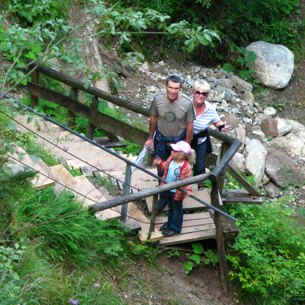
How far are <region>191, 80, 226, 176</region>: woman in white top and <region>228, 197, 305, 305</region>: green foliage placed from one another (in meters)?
0.96

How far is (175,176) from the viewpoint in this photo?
5.48 meters

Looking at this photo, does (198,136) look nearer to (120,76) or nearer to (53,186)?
(53,186)

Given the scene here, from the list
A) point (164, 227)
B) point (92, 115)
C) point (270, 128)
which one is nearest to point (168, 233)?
point (164, 227)

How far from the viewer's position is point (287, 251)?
21.4ft

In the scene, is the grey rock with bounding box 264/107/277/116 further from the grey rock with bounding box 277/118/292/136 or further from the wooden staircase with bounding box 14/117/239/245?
the wooden staircase with bounding box 14/117/239/245

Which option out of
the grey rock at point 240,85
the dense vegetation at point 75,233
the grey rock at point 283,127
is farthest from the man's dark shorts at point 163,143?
the grey rock at point 240,85

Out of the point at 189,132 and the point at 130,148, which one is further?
the point at 130,148

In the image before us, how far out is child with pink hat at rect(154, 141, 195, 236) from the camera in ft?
17.6

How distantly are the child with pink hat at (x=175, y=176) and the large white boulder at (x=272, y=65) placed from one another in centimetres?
813

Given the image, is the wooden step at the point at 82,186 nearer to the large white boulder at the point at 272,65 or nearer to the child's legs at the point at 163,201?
the child's legs at the point at 163,201

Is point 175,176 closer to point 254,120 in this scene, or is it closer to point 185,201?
point 185,201

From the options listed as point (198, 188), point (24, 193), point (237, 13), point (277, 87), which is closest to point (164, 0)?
point (237, 13)

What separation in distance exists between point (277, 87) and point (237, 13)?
2.22m

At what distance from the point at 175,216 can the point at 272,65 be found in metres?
8.47
